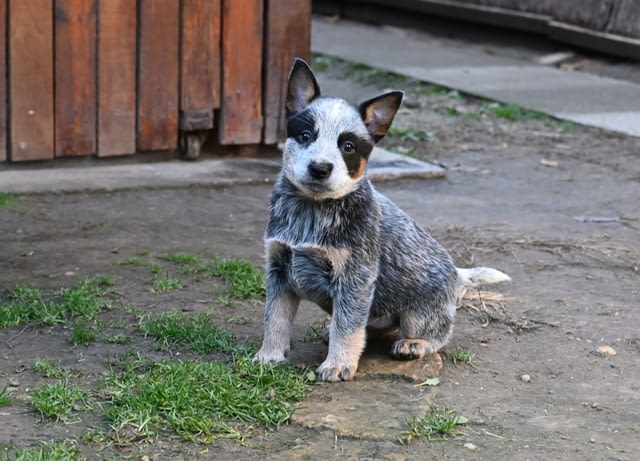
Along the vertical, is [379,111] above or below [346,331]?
above

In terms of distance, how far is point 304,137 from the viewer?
190 inches

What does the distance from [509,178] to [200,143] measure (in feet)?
8.36

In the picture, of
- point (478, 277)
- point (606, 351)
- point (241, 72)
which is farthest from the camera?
point (241, 72)

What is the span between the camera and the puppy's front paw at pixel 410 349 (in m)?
5.19

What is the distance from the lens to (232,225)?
7.55 metres

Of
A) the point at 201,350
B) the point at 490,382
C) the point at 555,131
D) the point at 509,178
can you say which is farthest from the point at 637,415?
the point at 555,131

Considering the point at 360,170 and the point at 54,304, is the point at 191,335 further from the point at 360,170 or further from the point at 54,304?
the point at 360,170

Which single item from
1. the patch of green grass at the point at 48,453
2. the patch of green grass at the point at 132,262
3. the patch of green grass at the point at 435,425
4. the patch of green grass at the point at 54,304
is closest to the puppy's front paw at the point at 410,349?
the patch of green grass at the point at 435,425

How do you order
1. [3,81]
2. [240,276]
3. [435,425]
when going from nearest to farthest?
[435,425]
[240,276]
[3,81]

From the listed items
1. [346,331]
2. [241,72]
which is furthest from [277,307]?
[241,72]

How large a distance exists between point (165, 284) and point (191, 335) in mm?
930

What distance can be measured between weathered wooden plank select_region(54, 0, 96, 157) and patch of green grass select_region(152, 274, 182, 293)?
7.82 ft

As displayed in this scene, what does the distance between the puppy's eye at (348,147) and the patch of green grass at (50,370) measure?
1519 mm

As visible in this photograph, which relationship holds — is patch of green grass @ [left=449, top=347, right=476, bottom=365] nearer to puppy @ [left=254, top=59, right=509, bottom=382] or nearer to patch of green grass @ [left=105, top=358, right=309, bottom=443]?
puppy @ [left=254, top=59, right=509, bottom=382]
